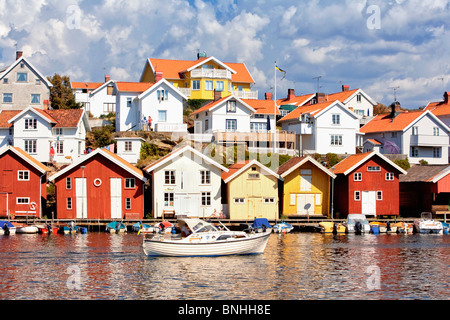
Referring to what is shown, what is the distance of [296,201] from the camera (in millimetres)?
65375

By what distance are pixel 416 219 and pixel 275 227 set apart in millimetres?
15636

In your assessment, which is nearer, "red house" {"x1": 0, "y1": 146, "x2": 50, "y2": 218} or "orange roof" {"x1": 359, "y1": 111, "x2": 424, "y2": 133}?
"red house" {"x1": 0, "y1": 146, "x2": 50, "y2": 218}

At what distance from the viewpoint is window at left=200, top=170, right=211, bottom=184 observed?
62.9 metres

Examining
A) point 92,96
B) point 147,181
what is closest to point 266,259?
point 147,181

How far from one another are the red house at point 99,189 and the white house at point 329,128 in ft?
Result: 87.1

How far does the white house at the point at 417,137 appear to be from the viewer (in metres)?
84.0

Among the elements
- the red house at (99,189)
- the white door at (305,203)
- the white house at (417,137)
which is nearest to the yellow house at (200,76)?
the white house at (417,137)

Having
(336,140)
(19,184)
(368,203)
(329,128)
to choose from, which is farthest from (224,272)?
(336,140)

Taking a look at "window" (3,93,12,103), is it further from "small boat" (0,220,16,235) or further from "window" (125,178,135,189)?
"small boat" (0,220,16,235)

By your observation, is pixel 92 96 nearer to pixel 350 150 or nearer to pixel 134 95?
pixel 134 95

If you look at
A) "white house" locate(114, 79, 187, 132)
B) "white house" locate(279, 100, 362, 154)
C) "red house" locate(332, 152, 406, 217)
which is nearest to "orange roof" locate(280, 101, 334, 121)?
"white house" locate(279, 100, 362, 154)

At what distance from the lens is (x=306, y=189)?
65.4 metres

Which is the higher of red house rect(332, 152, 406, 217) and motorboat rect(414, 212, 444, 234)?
red house rect(332, 152, 406, 217)

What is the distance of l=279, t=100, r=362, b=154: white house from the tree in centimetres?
3078
